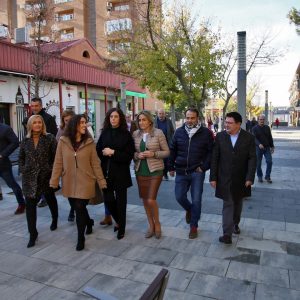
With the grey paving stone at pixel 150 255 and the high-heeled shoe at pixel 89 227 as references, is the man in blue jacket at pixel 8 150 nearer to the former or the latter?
the high-heeled shoe at pixel 89 227

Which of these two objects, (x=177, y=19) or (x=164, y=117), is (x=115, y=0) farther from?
(x=164, y=117)

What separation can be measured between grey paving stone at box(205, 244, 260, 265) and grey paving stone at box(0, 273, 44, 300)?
6.57ft

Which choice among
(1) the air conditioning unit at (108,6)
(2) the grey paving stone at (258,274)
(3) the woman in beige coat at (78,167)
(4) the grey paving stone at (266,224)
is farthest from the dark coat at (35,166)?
(1) the air conditioning unit at (108,6)

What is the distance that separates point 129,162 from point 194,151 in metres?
0.88

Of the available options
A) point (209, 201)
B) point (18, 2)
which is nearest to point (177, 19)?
point (209, 201)

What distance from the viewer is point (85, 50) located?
24.3 meters

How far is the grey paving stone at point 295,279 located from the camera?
3.50 meters

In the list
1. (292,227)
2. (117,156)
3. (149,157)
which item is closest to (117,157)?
(117,156)

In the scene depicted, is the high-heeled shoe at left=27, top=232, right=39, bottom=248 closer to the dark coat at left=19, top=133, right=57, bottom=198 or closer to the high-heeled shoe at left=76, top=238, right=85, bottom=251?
the dark coat at left=19, top=133, right=57, bottom=198

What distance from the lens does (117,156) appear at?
4.64 meters

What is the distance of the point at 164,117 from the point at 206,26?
721 centimetres

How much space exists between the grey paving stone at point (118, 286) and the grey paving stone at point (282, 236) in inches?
86.3

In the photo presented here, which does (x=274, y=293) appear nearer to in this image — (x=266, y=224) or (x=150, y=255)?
(x=150, y=255)

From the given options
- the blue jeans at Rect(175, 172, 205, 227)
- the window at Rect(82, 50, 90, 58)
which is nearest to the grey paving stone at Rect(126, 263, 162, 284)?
the blue jeans at Rect(175, 172, 205, 227)
